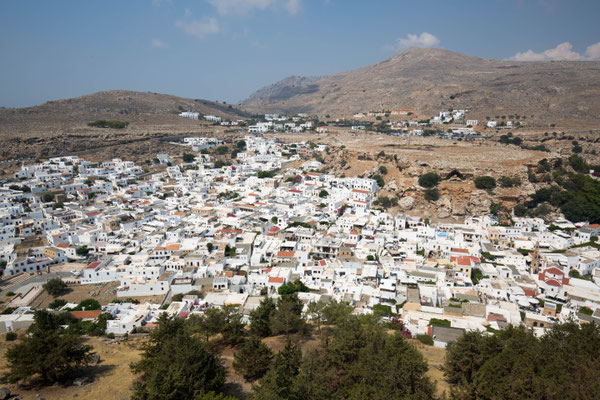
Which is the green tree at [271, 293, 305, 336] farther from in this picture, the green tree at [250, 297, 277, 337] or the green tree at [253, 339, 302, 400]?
the green tree at [253, 339, 302, 400]

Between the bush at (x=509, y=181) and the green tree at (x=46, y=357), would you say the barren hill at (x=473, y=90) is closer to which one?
the bush at (x=509, y=181)

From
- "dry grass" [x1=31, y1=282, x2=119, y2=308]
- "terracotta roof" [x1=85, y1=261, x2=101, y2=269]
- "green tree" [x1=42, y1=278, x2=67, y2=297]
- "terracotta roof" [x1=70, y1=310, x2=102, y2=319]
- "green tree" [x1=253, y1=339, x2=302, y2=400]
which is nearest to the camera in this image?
"green tree" [x1=253, y1=339, x2=302, y2=400]

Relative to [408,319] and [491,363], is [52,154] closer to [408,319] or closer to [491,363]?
[408,319]

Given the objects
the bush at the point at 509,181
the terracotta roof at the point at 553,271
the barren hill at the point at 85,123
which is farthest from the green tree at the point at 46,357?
the barren hill at the point at 85,123

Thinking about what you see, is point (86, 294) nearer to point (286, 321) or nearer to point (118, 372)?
point (118, 372)

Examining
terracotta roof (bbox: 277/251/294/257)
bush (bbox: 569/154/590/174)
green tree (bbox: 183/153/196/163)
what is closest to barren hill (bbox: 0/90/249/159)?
green tree (bbox: 183/153/196/163)

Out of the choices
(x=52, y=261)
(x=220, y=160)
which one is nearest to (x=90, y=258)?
(x=52, y=261)
